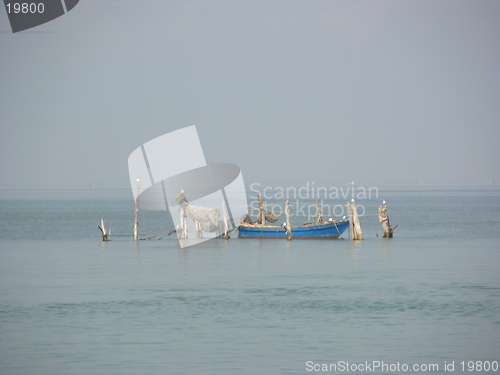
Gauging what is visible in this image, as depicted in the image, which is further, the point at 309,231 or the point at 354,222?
the point at 309,231

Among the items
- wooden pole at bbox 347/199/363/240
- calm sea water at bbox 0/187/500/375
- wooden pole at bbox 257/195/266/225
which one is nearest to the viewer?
calm sea water at bbox 0/187/500/375

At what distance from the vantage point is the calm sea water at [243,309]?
Result: 830 inches

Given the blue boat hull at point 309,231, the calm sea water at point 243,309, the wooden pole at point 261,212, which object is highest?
the wooden pole at point 261,212

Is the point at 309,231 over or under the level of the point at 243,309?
over

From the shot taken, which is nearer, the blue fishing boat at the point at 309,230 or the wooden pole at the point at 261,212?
the blue fishing boat at the point at 309,230

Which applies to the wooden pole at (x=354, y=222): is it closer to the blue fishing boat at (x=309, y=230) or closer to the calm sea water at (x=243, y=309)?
the blue fishing boat at (x=309, y=230)

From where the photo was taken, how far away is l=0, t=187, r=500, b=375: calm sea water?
2109 cm

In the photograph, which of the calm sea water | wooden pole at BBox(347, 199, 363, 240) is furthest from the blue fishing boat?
the calm sea water

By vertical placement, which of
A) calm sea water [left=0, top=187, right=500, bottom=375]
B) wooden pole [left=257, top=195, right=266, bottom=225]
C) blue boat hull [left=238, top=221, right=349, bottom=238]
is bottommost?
calm sea water [left=0, top=187, right=500, bottom=375]

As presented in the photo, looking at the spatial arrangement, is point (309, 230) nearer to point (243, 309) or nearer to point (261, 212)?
point (261, 212)

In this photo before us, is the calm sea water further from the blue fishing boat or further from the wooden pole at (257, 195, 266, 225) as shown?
the wooden pole at (257, 195, 266, 225)

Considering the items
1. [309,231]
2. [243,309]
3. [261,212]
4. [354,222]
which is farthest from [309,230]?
[243,309]

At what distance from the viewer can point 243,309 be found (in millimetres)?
27875

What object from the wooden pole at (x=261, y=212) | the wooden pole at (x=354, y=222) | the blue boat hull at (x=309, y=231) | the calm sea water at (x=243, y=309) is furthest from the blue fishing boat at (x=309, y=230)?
the calm sea water at (x=243, y=309)
